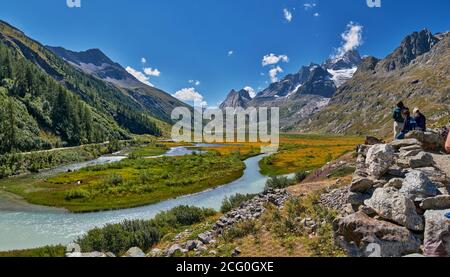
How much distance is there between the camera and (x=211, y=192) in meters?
50.9

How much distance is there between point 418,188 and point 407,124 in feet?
29.0

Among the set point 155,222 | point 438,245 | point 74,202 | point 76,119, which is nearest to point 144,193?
point 74,202

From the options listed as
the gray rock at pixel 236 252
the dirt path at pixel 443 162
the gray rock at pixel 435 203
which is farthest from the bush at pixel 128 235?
the dirt path at pixel 443 162

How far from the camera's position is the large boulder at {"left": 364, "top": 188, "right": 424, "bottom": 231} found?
36.9 feet

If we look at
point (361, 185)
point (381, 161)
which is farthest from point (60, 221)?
Answer: point (381, 161)

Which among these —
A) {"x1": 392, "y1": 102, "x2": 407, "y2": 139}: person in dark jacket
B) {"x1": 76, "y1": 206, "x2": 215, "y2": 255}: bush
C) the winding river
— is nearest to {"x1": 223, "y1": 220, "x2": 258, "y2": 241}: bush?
{"x1": 76, "y1": 206, "x2": 215, "y2": 255}: bush

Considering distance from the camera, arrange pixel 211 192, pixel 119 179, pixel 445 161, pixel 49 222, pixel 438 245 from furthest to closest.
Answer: pixel 119 179
pixel 211 192
pixel 49 222
pixel 445 161
pixel 438 245

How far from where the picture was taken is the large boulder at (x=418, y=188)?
1238cm

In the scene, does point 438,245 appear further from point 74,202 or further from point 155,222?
point 74,202

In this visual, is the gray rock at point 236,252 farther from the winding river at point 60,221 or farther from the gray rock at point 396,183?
the winding river at point 60,221

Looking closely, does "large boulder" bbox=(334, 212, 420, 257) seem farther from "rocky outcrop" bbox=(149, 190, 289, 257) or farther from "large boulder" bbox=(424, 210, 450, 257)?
"rocky outcrop" bbox=(149, 190, 289, 257)

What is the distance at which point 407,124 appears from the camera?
20.0 m

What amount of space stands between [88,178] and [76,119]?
89093mm

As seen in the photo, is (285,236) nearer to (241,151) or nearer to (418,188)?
(418,188)
